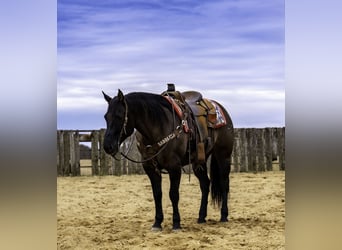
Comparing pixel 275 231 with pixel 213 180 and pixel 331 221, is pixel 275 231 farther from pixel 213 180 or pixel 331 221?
pixel 331 221

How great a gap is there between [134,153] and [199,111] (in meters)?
0.91

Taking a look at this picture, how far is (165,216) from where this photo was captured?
466cm

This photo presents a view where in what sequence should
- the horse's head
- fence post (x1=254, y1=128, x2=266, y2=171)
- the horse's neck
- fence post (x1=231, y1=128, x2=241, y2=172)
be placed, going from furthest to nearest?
fence post (x1=231, y1=128, x2=241, y2=172)
fence post (x1=254, y1=128, x2=266, y2=171)
the horse's neck
the horse's head

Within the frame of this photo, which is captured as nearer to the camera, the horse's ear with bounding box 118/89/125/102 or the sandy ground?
the horse's ear with bounding box 118/89/125/102

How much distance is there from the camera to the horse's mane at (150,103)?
13.3 ft

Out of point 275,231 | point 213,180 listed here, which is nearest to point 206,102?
point 213,180

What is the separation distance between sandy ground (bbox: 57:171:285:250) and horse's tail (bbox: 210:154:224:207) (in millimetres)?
99

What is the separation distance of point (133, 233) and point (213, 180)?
1.07m

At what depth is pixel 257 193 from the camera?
563cm

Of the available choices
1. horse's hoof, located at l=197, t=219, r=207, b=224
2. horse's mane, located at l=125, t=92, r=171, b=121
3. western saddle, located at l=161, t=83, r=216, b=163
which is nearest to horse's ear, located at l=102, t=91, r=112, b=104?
horse's mane, located at l=125, t=92, r=171, b=121

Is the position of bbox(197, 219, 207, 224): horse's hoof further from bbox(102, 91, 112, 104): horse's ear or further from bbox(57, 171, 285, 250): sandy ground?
bbox(102, 91, 112, 104): horse's ear

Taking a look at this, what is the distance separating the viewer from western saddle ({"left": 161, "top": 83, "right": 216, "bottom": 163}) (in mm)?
4430

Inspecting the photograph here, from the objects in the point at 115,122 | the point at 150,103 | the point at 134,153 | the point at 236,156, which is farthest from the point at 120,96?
the point at 236,156

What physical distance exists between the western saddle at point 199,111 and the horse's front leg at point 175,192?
383 millimetres
